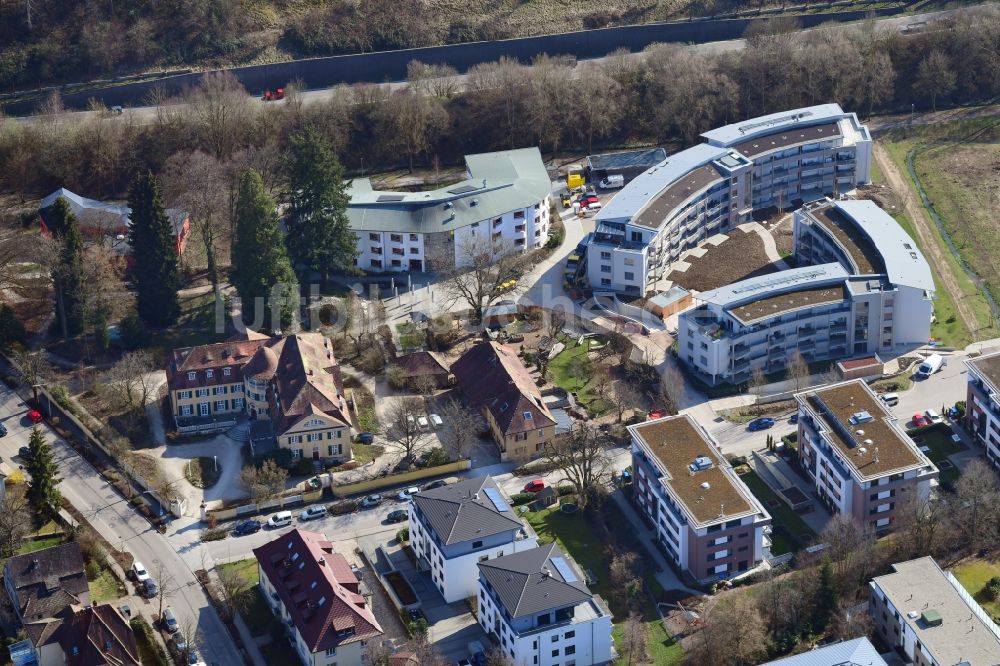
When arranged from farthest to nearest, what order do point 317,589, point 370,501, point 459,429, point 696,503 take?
point 459,429 → point 370,501 → point 696,503 → point 317,589

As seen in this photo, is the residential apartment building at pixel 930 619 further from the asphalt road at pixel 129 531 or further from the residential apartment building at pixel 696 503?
the asphalt road at pixel 129 531

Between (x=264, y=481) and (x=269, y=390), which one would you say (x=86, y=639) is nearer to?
(x=264, y=481)

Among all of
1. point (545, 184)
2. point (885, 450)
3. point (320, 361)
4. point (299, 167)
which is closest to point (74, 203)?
point (299, 167)

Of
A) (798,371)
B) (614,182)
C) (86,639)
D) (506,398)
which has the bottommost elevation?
(86,639)

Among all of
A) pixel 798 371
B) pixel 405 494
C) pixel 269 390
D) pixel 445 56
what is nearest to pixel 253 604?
pixel 405 494

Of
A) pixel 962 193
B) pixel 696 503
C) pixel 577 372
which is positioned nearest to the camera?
pixel 696 503

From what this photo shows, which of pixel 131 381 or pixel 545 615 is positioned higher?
pixel 131 381
